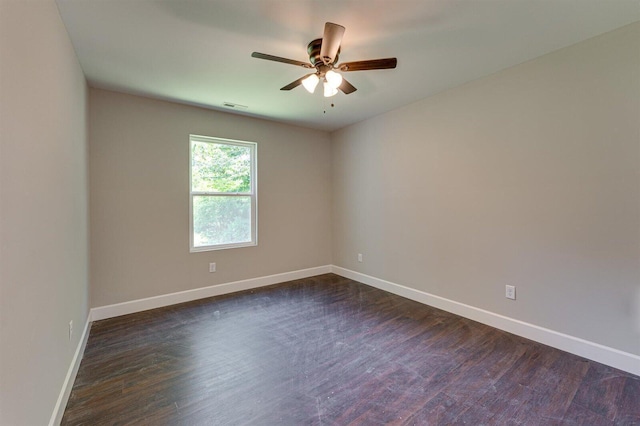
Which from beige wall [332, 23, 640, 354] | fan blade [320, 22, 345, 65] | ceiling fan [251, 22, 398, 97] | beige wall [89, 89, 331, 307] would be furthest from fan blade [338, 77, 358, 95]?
beige wall [89, 89, 331, 307]

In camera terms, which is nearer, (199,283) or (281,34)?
(281,34)

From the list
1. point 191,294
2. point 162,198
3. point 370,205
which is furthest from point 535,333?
point 162,198

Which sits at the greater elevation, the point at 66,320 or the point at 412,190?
the point at 412,190

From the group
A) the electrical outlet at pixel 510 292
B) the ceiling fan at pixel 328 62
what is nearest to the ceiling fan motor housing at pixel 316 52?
Answer: the ceiling fan at pixel 328 62

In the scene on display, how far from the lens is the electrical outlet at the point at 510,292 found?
8.72 feet

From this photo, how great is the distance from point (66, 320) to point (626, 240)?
395 centimetres

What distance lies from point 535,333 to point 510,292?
376mm

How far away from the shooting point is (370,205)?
4.17 metres

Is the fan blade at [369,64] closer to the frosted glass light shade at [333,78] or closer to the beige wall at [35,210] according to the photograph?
the frosted glass light shade at [333,78]

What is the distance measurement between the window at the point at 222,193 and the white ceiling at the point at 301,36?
0.91 m

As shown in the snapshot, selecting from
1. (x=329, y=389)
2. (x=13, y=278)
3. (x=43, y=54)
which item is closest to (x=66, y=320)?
(x=13, y=278)

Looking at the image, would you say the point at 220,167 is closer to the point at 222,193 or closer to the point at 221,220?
the point at 222,193

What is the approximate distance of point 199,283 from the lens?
369 cm

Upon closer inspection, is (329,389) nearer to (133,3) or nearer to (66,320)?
(66,320)
